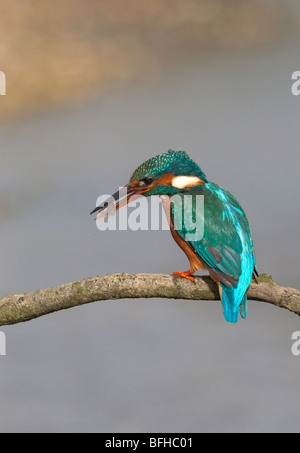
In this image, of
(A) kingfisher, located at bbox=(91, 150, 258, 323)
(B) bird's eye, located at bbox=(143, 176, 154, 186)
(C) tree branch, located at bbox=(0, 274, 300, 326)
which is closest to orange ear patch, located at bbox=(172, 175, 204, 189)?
→ (A) kingfisher, located at bbox=(91, 150, 258, 323)

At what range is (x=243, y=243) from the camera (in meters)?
3.24

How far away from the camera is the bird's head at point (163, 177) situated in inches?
132

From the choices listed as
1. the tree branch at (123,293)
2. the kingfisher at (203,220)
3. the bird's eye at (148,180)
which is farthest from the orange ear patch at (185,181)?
the tree branch at (123,293)

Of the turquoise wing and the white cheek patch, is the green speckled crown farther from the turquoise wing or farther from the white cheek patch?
the turquoise wing

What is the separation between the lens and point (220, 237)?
126 inches

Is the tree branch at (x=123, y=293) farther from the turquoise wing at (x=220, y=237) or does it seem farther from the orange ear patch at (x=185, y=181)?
the orange ear patch at (x=185, y=181)

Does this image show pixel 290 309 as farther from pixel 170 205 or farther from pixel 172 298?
pixel 170 205

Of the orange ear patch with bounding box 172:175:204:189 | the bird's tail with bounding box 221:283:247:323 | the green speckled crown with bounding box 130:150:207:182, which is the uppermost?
the green speckled crown with bounding box 130:150:207:182

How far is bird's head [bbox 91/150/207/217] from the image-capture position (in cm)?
335

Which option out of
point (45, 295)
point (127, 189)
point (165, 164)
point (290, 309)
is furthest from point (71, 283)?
point (290, 309)

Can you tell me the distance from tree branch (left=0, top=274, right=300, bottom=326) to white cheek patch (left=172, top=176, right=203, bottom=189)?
555 mm

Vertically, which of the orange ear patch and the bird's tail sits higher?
the orange ear patch

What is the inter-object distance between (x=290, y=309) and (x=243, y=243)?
0.46m

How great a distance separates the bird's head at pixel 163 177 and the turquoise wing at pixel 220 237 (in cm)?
8
